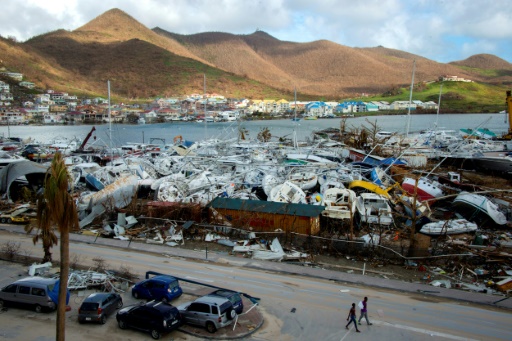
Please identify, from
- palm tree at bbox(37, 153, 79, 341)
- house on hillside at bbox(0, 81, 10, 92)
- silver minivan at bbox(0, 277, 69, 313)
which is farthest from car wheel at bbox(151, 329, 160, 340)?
house on hillside at bbox(0, 81, 10, 92)

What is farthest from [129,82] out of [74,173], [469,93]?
[74,173]

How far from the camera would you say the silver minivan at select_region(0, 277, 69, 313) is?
1065cm

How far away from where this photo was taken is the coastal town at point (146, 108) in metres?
132

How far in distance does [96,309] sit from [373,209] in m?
13.7

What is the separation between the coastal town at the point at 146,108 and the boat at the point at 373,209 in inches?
4007

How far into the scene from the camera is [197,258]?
594 inches

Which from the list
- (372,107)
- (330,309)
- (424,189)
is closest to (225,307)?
(330,309)

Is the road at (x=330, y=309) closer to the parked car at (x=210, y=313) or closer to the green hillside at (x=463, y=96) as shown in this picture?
the parked car at (x=210, y=313)

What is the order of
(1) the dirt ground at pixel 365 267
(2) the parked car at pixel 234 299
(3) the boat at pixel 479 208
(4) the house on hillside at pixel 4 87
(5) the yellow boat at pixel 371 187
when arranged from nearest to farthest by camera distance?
(2) the parked car at pixel 234 299
(1) the dirt ground at pixel 365 267
(3) the boat at pixel 479 208
(5) the yellow boat at pixel 371 187
(4) the house on hillside at pixel 4 87

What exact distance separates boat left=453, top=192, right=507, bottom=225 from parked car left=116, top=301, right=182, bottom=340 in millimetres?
15291

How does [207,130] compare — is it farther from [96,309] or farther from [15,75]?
[15,75]

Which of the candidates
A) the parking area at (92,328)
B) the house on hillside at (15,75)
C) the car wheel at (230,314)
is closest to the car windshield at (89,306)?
the parking area at (92,328)

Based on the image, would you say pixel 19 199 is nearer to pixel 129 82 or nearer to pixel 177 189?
pixel 177 189

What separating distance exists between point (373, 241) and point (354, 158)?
18.8 metres
